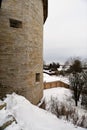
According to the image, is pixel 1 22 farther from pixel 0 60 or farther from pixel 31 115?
pixel 31 115

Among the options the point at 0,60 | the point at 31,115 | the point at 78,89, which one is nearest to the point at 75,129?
the point at 31,115

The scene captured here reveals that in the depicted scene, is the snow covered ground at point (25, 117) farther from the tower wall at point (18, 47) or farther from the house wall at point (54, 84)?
the house wall at point (54, 84)

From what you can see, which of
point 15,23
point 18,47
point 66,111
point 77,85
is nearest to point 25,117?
point 18,47

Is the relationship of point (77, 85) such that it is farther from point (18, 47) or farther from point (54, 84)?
point (18, 47)

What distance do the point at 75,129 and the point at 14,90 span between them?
9.27ft

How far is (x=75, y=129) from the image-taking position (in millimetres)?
5254

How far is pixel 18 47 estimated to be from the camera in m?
6.92

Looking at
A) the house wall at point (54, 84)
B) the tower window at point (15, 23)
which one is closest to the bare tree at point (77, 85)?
the house wall at point (54, 84)

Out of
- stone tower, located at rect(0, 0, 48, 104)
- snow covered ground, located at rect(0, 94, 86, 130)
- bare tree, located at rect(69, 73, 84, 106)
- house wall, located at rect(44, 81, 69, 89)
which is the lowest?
house wall, located at rect(44, 81, 69, 89)

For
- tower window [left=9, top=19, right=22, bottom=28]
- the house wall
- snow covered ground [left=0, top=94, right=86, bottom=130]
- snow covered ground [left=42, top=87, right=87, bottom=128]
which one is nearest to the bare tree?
snow covered ground [left=42, top=87, right=87, bottom=128]

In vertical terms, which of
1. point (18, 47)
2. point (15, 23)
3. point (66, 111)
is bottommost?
point (66, 111)

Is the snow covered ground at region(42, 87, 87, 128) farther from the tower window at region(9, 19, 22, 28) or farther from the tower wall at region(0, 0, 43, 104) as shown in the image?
the tower window at region(9, 19, 22, 28)

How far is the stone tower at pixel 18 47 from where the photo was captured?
6.60 meters

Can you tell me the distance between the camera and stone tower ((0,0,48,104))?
6.60 meters
